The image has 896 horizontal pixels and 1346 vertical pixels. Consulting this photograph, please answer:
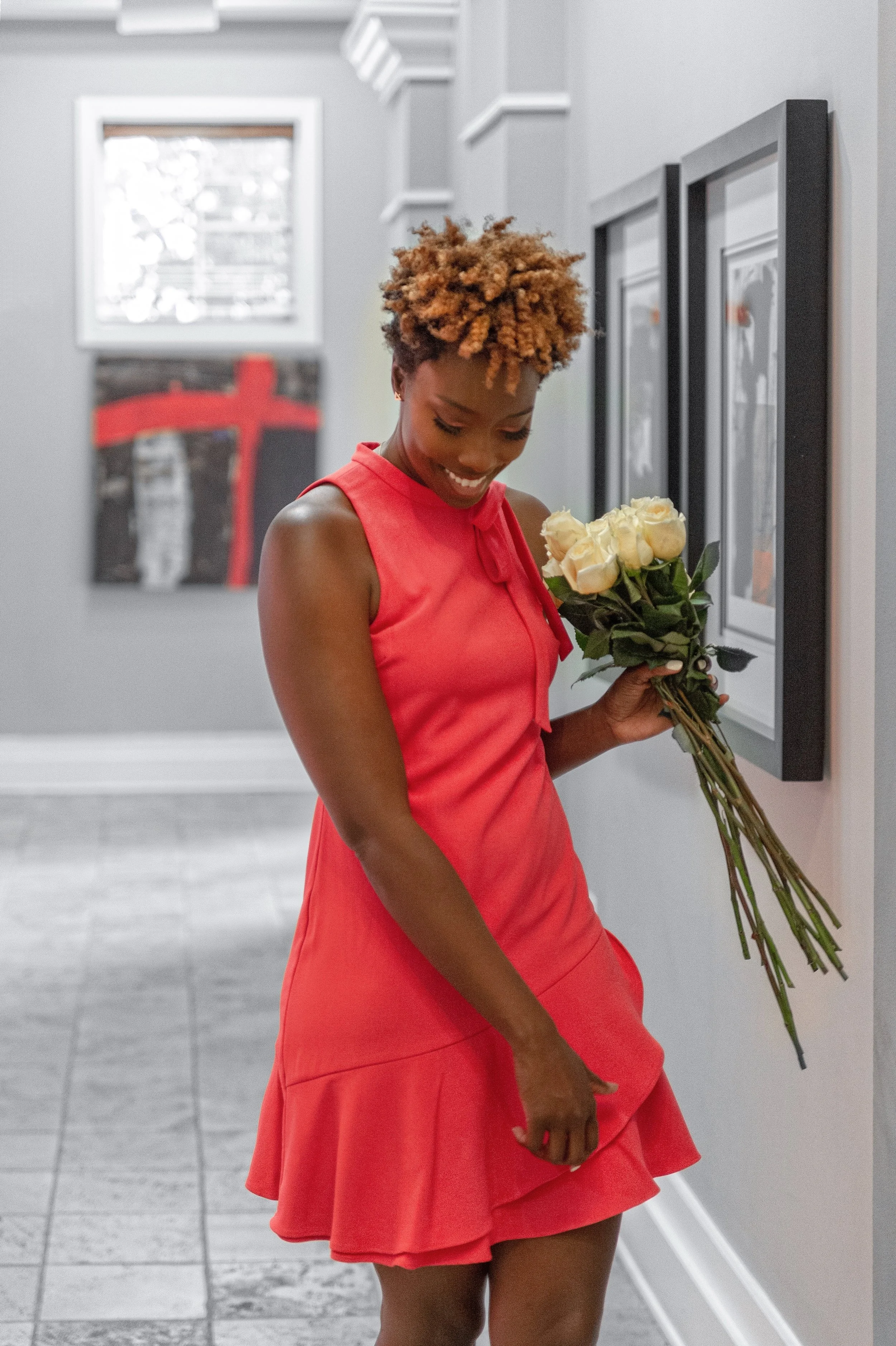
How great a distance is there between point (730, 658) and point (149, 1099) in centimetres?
255

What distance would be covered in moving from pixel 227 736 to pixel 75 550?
1126mm

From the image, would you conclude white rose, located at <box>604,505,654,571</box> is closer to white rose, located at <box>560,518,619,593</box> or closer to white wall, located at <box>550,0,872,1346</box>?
white rose, located at <box>560,518,619,593</box>

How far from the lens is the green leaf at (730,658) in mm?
1710

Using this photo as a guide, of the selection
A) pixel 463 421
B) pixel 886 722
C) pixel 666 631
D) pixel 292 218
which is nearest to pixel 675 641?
pixel 666 631

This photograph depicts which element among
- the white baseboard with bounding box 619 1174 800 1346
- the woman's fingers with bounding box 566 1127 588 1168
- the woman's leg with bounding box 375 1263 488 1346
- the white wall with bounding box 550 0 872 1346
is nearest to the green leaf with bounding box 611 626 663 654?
the white wall with bounding box 550 0 872 1346

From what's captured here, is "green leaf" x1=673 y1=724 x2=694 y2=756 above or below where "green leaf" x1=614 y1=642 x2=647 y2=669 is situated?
below

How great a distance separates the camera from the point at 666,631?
168 centimetres

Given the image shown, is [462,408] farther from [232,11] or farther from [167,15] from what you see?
[232,11]

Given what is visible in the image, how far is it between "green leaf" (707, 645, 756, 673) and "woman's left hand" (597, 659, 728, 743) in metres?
0.03

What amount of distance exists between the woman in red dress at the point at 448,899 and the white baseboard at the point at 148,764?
591cm

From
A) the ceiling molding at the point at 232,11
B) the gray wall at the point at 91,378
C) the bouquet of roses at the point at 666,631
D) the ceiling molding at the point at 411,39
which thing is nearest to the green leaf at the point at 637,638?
the bouquet of roses at the point at 666,631

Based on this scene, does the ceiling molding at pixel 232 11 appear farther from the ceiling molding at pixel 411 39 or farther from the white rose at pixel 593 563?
the white rose at pixel 593 563

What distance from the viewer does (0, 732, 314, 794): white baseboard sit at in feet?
24.7

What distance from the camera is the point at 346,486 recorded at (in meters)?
1.61
